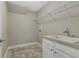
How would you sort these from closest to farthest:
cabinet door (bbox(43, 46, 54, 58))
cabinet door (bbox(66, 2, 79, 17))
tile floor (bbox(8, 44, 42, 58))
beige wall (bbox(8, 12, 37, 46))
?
cabinet door (bbox(43, 46, 54, 58)) → cabinet door (bbox(66, 2, 79, 17)) → tile floor (bbox(8, 44, 42, 58)) → beige wall (bbox(8, 12, 37, 46))

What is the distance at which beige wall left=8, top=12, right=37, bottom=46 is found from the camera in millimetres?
4492

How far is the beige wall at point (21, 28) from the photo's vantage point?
177 inches

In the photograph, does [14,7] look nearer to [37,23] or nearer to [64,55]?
[37,23]

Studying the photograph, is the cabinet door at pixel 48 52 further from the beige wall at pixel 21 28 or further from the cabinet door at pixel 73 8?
the beige wall at pixel 21 28

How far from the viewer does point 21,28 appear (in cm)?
486

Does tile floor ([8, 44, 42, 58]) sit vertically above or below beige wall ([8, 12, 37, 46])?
below

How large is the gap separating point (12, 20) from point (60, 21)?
2.67 m

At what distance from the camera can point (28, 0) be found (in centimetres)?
352

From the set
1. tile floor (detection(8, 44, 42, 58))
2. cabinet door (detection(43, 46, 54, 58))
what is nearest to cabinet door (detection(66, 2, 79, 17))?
cabinet door (detection(43, 46, 54, 58))

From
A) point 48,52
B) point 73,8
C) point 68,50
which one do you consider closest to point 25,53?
point 48,52

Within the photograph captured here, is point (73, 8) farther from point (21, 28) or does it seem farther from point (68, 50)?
point (21, 28)

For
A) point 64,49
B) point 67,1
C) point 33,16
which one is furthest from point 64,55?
point 33,16

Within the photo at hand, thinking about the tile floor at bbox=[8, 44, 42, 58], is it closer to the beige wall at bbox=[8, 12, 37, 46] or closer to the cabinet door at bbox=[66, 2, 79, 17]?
the beige wall at bbox=[8, 12, 37, 46]

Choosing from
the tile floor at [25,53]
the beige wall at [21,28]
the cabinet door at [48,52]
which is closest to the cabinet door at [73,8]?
the cabinet door at [48,52]
